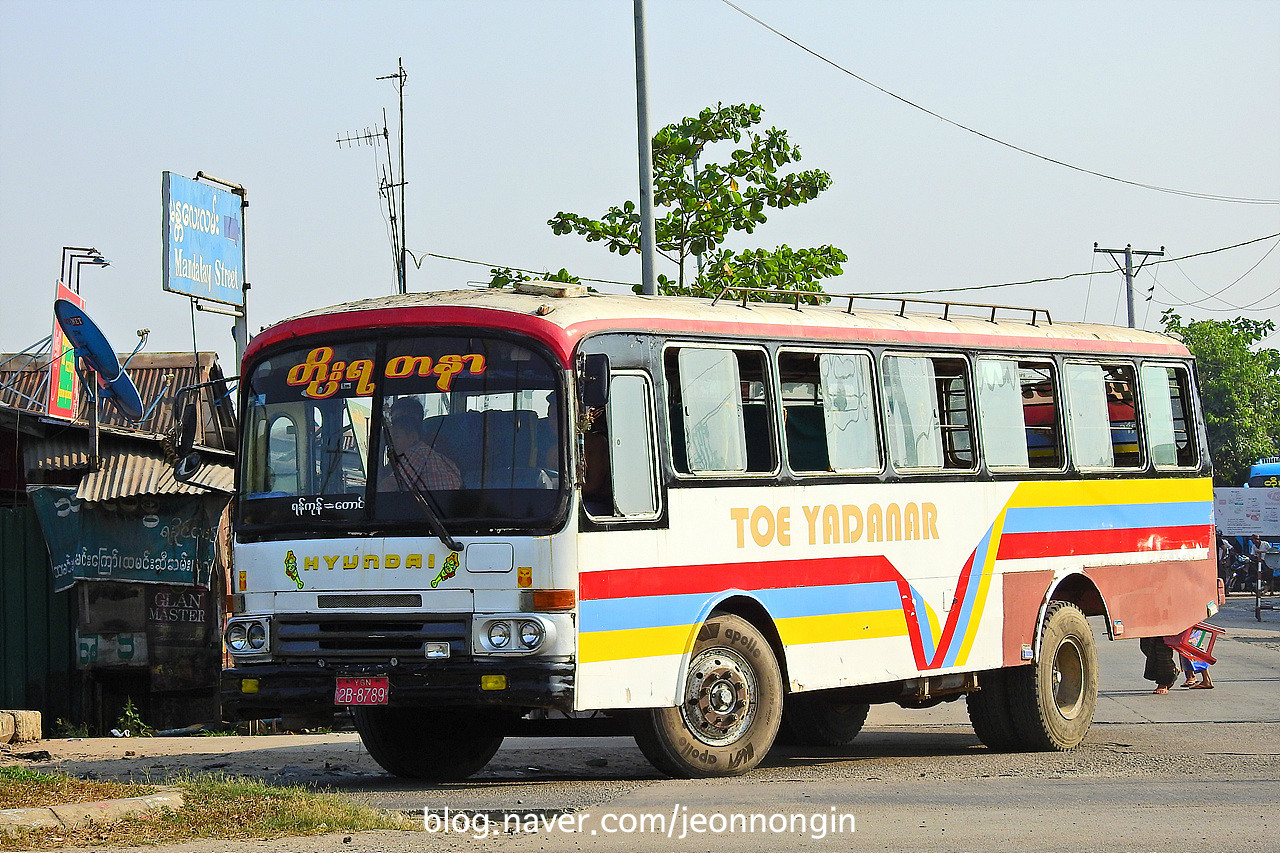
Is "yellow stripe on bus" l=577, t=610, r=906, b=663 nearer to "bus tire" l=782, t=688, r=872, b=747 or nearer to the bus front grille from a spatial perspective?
the bus front grille

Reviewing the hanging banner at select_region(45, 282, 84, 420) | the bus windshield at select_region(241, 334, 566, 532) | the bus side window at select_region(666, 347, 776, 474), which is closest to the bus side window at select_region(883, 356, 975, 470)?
the bus side window at select_region(666, 347, 776, 474)

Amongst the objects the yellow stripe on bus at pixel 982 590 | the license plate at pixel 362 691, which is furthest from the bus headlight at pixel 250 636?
the yellow stripe on bus at pixel 982 590

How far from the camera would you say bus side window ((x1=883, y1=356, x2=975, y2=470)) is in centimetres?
1145

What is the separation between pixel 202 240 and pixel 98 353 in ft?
12.6

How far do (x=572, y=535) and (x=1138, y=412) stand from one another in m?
6.94

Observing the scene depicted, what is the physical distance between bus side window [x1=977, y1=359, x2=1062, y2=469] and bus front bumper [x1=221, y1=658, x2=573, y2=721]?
4.85 meters

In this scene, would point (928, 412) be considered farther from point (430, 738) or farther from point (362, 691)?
point (362, 691)

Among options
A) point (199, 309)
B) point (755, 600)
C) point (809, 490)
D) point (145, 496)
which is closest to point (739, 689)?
point (755, 600)

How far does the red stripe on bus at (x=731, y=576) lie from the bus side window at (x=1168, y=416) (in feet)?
13.2

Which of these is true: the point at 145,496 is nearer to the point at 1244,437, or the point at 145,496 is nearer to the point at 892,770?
the point at 892,770

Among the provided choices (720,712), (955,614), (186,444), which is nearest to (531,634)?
(720,712)

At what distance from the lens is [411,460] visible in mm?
9102

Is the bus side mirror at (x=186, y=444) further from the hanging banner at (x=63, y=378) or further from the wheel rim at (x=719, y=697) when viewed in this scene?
the hanging banner at (x=63, y=378)

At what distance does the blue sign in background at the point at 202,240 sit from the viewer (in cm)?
2006
